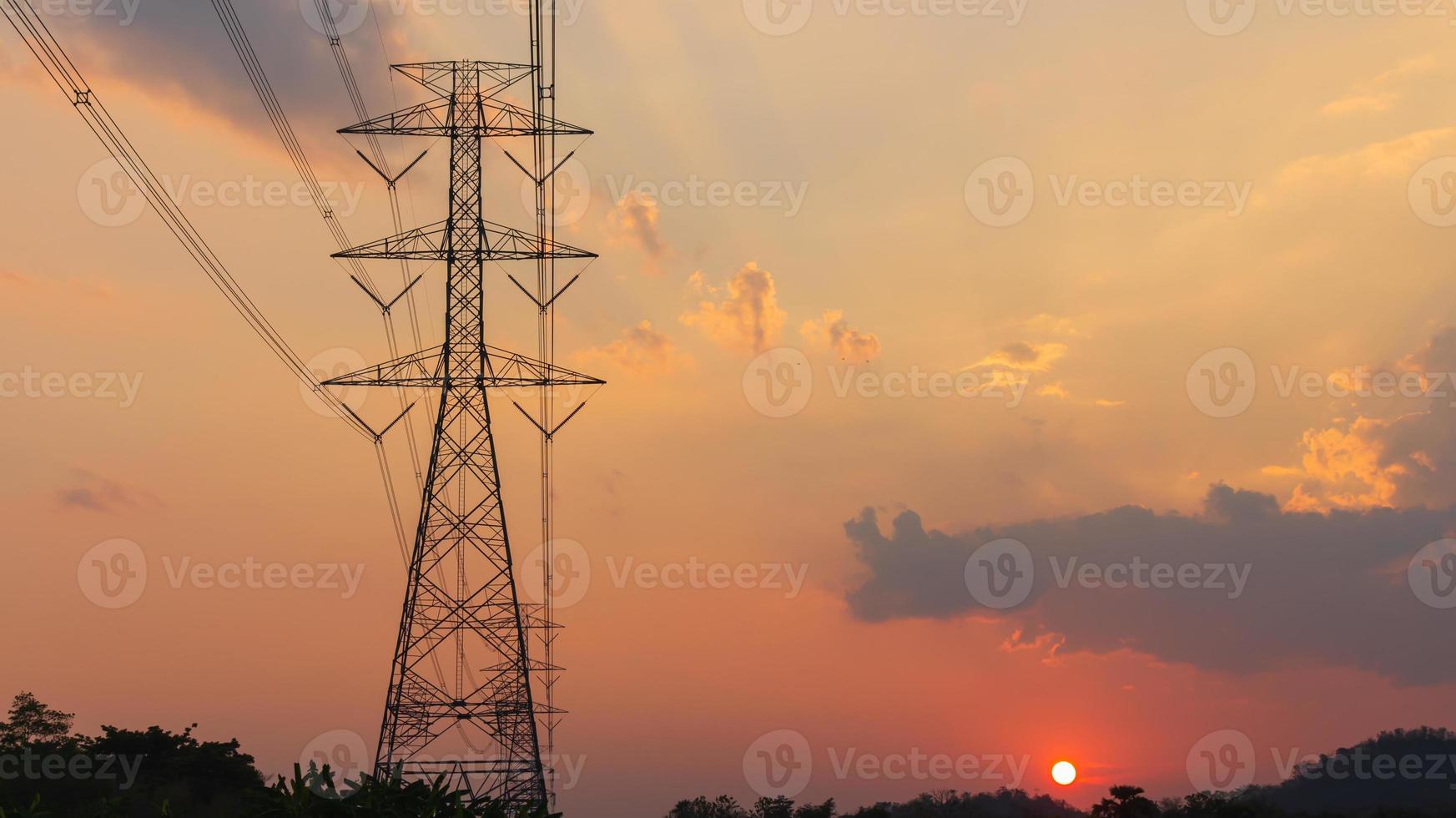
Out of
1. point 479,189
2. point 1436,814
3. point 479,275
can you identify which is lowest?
point 1436,814

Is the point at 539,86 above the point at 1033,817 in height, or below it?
above

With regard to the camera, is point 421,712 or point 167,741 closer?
point 421,712

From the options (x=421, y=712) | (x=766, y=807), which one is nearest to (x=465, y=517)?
(x=421, y=712)

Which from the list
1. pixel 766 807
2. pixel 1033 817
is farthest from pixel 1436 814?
pixel 766 807

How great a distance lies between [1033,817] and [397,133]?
169 metres

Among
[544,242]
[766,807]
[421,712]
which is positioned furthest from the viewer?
[766,807]

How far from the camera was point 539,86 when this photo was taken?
6356 centimetres

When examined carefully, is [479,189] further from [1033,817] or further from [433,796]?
[1033,817]

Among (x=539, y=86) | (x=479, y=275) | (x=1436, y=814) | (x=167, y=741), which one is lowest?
(x=1436, y=814)

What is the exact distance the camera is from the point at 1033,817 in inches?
7825

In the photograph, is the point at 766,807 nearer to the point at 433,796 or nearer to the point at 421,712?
the point at 421,712

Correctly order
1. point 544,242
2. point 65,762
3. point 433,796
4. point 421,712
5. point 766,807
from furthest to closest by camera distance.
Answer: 1. point 766,807
2. point 65,762
3. point 544,242
4. point 421,712
5. point 433,796

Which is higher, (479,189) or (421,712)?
(479,189)

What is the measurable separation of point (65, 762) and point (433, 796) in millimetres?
79722
